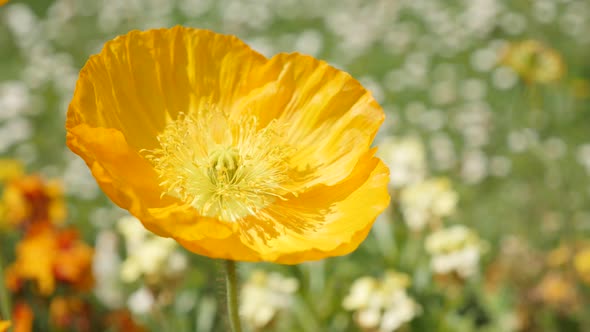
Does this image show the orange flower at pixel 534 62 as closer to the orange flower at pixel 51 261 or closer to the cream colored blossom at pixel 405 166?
the cream colored blossom at pixel 405 166

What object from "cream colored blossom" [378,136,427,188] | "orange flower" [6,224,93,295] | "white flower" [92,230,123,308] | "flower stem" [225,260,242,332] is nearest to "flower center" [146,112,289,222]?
"flower stem" [225,260,242,332]

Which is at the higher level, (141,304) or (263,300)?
(263,300)

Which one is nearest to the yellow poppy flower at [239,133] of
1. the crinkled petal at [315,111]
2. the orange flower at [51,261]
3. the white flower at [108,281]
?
the crinkled petal at [315,111]

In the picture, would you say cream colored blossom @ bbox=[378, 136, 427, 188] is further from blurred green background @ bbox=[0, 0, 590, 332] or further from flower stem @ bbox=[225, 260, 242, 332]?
flower stem @ bbox=[225, 260, 242, 332]

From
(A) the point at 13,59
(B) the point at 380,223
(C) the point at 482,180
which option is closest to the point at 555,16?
(C) the point at 482,180

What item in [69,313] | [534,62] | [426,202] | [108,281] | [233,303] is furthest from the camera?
[534,62]

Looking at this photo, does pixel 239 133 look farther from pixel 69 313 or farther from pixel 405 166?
pixel 405 166

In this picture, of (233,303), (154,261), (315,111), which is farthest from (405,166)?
(233,303)
